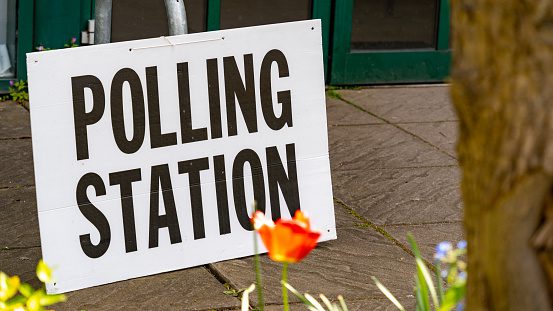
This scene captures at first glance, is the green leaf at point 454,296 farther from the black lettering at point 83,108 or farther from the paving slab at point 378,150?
the paving slab at point 378,150

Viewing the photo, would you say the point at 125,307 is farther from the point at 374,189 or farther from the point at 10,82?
the point at 10,82

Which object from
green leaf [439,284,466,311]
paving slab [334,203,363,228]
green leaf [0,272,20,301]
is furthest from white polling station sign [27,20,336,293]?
green leaf [439,284,466,311]

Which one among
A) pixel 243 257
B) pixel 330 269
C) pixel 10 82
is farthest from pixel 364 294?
pixel 10 82

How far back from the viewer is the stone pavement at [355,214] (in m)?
3.84

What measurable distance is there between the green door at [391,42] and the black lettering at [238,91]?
2974 millimetres

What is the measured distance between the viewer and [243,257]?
414cm

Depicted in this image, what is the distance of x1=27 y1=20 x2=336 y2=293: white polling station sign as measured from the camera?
372cm

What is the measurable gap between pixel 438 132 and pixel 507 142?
14.4ft

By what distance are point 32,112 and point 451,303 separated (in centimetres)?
189

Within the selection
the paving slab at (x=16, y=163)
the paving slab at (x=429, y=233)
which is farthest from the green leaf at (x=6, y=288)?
the paving slab at (x=16, y=163)

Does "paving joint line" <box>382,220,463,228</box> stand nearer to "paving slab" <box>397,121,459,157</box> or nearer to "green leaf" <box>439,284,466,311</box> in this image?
"paving slab" <box>397,121,459,157</box>

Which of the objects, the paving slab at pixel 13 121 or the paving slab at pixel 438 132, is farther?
the paving slab at pixel 438 132

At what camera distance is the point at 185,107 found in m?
3.94

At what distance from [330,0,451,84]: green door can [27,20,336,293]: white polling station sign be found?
2829 mm
